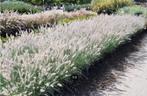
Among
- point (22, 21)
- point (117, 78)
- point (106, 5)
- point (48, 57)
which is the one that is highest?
point (48, 57)

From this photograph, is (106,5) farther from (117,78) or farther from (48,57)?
(48,57)

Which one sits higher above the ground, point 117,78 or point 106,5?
point 117,78

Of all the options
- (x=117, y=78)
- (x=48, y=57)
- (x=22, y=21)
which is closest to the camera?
(x=48, y=57)

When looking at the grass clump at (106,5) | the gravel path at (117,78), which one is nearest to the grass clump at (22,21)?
the gravel path at (117,78)

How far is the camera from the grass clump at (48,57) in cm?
504

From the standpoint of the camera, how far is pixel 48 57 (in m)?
5.57

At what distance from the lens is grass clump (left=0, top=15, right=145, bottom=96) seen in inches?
198

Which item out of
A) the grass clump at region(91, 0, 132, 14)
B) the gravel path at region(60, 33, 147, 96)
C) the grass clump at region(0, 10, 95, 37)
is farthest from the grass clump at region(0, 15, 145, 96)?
the grass clump at region(91, 0, 132, 14)

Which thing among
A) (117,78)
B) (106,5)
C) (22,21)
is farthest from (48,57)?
(106,5)

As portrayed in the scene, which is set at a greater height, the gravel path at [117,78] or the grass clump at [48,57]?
the grass clump at [48,57]

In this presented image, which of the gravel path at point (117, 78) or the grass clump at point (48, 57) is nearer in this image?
the grass clump at point (48, 57)

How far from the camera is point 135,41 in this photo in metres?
11.4

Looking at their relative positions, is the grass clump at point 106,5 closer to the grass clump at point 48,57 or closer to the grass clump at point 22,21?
the grass clump at point 22,21

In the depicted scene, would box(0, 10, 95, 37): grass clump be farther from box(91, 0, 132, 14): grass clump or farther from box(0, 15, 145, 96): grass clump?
box(91, 0, 132, 14): grass clump
